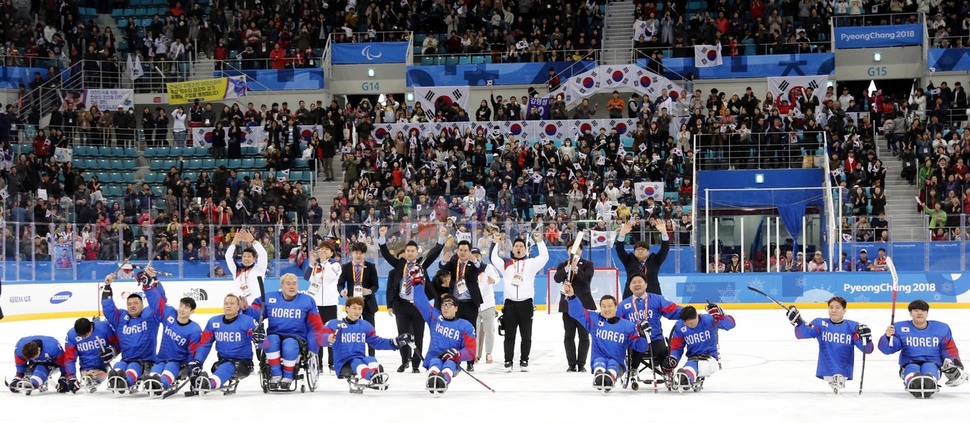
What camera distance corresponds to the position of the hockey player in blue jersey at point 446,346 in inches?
464

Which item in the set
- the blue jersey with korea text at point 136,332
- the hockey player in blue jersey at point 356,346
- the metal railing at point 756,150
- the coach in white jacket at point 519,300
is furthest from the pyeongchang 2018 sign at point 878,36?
the blue jersey with korea text at point 136,332

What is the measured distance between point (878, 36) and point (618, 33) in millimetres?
7592

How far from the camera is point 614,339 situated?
1188 centimetres

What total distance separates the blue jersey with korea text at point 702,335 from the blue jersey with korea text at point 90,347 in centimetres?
553

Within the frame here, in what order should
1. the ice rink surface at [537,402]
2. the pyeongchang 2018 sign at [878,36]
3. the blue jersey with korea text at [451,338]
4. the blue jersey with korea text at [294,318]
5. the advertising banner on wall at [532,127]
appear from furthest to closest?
the pyeongchang 2018 sign at [878,36], the advertising banner on wall at [532,127], the blue jersey with korea text at [451,338], the blue jersey with korea text at [294,318], the ice rink surface at [537,402]

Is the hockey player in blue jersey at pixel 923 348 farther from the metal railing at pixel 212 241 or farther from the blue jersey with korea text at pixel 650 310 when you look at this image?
the metal railing at pixel 212 241

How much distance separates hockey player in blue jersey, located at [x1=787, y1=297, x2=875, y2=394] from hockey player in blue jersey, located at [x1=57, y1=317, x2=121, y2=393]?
6656mm

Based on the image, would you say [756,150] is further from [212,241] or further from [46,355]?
[46,355]

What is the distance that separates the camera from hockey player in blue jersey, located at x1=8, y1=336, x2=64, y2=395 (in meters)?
12.2

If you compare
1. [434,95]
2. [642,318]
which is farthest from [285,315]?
[434,95]

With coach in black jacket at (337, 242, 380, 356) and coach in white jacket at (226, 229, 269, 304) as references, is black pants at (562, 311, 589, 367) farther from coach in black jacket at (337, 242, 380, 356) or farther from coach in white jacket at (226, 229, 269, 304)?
coach in white jacket at (226, 229, 269, 304)

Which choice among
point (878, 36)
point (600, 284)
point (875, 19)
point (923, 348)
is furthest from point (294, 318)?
point (875, 19)

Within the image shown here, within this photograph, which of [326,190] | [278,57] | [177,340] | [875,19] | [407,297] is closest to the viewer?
[177,340]

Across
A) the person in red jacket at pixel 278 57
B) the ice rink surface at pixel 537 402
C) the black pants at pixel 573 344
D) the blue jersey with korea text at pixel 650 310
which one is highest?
the person in red jacket at pixel 278 57
